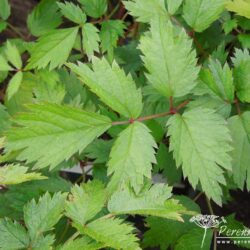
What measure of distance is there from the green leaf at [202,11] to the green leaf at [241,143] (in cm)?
37

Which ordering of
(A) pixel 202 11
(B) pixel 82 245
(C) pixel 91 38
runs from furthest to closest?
(C) pixel 91 38
(A) pixel 202 11
(B) pixel 82 245

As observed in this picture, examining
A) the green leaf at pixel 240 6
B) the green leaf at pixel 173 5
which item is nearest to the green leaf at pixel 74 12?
the green leaf at pixel 173 5

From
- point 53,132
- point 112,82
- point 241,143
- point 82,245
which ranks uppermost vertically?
point 112,82

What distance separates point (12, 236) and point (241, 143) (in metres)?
0.71

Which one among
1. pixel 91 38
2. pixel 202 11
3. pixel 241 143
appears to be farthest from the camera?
pixel 91 38

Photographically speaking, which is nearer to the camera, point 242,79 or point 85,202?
point 85,202

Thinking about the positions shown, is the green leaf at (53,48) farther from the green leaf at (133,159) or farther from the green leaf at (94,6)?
the green leaf at (133,159)

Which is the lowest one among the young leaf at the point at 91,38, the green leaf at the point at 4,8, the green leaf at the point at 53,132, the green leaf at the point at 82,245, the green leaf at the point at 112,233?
the green leaf at the point at 82,245

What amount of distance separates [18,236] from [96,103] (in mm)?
731

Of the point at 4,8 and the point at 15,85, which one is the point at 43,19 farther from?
the point at 15,85

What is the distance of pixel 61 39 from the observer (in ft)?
5.16

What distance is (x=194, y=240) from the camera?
1.42 m

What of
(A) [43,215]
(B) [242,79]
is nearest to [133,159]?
(A) [43,215]

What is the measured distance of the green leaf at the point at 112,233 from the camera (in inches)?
40.2
